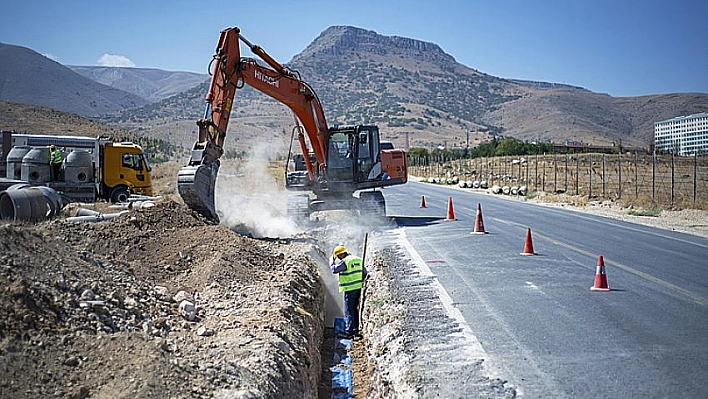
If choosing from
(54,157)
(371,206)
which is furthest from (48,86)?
(371,206)

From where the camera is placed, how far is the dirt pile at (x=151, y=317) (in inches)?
225

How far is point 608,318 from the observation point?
916 centimetres

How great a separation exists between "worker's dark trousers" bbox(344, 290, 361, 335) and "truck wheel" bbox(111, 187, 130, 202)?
49.7 ft

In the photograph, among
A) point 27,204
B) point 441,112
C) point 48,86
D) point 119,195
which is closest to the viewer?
point 27,204

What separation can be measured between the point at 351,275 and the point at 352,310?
2.13 ft

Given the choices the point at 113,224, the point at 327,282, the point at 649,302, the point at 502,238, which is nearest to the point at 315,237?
the point at 327,282

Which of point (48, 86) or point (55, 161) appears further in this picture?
point (48, 86)

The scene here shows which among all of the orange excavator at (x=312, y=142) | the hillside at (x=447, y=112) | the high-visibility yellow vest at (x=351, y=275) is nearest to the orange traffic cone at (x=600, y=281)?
the high-visibility yellow vest at (x=351, y=275)

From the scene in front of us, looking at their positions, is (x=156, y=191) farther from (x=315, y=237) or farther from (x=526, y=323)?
(x=526, y=323)

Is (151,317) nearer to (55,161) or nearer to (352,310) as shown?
(352,310)

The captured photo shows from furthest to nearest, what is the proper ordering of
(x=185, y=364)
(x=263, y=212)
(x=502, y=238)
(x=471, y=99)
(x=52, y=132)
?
(x=471, y=99) → (x=52, y=132) → (x=263, y=212) → (x=502, y=238) → (x=185, y=364)

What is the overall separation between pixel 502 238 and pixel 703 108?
136979mm

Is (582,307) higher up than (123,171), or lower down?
lower down

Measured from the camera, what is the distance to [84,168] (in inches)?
950
